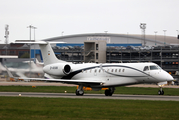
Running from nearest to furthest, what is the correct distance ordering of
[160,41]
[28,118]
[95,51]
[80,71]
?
[28,118], [80,71], [95,51], [160,41]

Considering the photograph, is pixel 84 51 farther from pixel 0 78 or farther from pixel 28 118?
pixel 28 118

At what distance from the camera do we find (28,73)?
7544cm

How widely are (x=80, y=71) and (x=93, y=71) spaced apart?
171 centimetres

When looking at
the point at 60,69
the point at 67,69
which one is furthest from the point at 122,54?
the point at 60,69

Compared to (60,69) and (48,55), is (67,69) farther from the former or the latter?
(48,55)

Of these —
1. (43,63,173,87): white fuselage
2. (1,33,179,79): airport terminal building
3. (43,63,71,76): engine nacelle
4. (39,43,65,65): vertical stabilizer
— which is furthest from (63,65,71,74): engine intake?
(1,33,179,79): airport terminal building

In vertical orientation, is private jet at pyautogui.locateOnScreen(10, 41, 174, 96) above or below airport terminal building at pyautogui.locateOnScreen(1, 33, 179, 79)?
below

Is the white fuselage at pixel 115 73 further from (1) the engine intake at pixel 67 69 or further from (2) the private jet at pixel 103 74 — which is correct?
(1) the engine intake at pixel 67 69

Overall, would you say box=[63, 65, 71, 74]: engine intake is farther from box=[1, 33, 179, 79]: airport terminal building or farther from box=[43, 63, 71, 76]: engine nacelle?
box=[1, 33, 179, 79]: airport terminal building

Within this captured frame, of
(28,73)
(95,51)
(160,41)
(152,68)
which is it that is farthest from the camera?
(160,41)

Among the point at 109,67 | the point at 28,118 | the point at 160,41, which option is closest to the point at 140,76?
the point at 109,67

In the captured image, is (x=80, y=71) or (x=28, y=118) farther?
(x=80, y=71)

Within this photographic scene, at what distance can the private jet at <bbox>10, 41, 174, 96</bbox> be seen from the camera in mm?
30984

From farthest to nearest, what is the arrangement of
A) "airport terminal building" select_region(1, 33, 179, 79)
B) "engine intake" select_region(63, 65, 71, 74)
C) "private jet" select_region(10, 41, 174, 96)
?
1. "airport terminal building" select_region(1, 33, 179, 79)
2. "engine intake" select_region(63, 65, 71, 74)
3. "private jet" select_region(10, 41, 174, 96)
